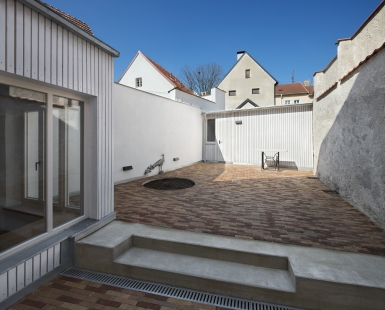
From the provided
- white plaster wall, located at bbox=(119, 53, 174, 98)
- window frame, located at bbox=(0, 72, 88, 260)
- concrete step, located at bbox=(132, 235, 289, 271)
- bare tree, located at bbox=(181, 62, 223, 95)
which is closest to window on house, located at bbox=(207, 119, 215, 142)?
white plaster wall, located at bbox=(119, 53, 174, 98)

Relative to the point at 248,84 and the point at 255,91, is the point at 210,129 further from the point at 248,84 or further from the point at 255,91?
the point at 248,84

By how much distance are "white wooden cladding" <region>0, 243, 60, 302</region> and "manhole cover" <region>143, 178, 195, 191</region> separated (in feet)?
10.7

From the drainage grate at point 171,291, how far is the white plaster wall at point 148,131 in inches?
149

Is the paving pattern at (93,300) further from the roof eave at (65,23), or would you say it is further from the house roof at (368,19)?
the house roof at (368,19)

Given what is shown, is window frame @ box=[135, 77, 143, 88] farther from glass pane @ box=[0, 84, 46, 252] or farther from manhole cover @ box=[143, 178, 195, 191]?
glass pane @ box=[0, 84, 46, 252]

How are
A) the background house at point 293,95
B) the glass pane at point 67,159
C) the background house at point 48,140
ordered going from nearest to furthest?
1. the background house at point 48,140
2. the glass pane at point 67,159
3. the background house at point 293,95

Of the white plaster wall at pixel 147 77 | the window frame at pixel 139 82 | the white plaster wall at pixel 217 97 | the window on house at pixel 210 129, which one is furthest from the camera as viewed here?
the white plaster wall at pixel 217 97

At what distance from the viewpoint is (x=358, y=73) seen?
4055 mm

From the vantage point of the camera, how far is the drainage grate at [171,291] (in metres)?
2.05

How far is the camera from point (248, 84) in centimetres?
2203

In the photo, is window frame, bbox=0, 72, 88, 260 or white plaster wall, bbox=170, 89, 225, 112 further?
white plaster wall, bbox=170, 89, 225, 112

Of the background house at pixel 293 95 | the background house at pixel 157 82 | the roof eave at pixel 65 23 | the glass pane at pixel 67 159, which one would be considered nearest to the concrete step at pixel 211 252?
the glass pane at pixel 67 159

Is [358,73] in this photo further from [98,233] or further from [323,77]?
[98,233]

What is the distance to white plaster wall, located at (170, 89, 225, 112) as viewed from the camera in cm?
1236
